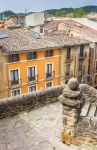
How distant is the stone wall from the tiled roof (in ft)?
50.0

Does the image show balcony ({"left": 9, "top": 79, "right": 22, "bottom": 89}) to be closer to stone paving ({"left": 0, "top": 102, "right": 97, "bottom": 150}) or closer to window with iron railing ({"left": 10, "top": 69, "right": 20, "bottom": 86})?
window with iron railing ({"left": 10, "top": 69, "right": 20, "bottom": 86})

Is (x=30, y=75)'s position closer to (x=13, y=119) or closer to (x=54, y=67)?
(x=54, y=67)

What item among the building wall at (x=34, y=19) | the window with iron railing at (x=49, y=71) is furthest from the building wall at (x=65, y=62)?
the building wall at (x=34, y=19)

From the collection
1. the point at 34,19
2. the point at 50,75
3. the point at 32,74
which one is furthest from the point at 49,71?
the point at 34,19

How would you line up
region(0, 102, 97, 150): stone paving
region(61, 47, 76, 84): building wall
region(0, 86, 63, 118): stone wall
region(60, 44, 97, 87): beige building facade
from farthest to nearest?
region(60, 44, 97, 87): beige building facade → region(61, 47, 76, 84): building wall → region(0, 86, 63, 118): stone wall → region(0, 102, 97, 150): stone paving

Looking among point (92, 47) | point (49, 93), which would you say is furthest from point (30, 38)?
point (49, 93)

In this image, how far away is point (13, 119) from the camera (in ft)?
32.3

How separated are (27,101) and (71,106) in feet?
10.7

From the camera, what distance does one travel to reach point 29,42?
93.7 ft

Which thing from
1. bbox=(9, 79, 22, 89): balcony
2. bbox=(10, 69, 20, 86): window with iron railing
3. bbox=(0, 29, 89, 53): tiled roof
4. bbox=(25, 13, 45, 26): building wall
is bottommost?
bbox=(9, 79, 22, 89): balcony

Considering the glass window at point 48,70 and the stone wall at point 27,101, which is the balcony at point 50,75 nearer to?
the glass window at point 48,70

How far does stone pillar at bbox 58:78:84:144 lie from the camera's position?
7531 mm

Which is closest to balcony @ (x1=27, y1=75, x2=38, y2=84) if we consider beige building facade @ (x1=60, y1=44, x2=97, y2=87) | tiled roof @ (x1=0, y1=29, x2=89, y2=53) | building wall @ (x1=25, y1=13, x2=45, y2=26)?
tiled roof @ (x1=0, y1=29, x2=89, y2=53)

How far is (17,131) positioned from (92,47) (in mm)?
26672
